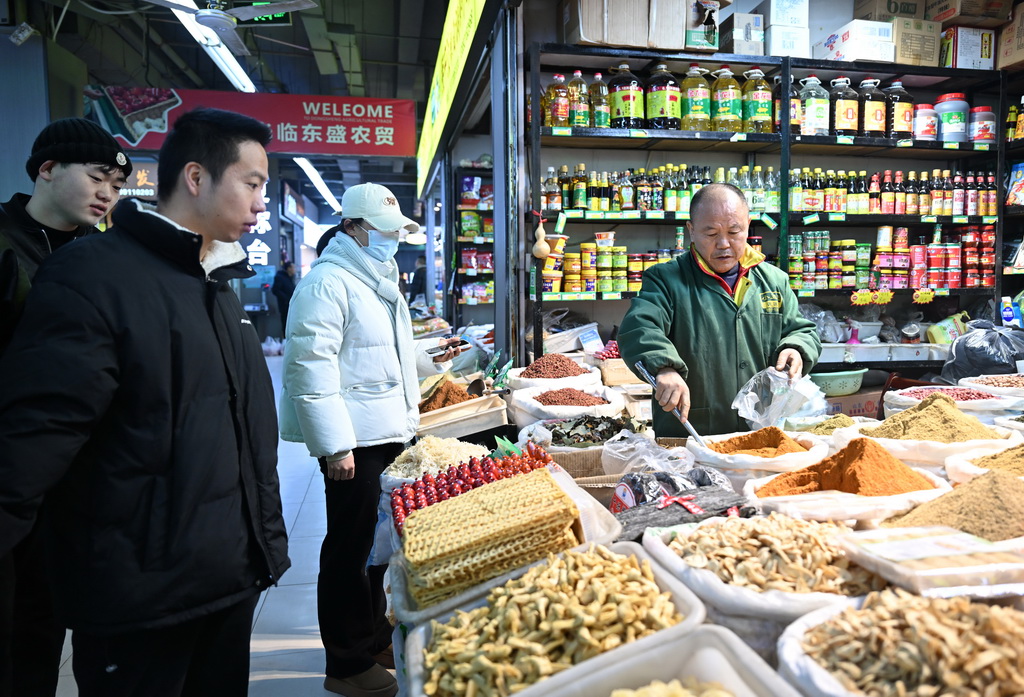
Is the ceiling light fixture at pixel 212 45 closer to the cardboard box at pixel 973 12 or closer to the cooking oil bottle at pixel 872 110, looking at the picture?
the cooking oil bottle at pixel 872 110

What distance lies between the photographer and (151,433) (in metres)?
1.26

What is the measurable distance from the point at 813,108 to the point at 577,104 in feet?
5.23

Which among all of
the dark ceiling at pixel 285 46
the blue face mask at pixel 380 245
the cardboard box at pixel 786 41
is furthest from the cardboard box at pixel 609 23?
the dark ceiling at pixel 285 46

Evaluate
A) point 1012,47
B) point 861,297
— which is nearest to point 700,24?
point 861,297

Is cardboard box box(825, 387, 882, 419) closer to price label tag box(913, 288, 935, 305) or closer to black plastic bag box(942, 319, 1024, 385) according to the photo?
black plastic bag box(942, 319, 1024, 385)

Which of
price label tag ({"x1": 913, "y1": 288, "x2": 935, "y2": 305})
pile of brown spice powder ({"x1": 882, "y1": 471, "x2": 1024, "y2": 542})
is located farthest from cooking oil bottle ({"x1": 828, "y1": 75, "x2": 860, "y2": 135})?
pile of brown spice powder ({"x1": 882, "y1": 471, "x2": 1024, "y2": 542})

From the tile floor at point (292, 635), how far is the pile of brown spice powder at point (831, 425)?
199 centimetres

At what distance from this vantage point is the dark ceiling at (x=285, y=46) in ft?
26.4

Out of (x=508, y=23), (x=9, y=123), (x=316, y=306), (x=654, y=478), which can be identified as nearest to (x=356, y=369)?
(x=316, y=306)

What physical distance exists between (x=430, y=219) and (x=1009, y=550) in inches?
409

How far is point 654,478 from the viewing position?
1543mm

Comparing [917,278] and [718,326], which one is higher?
[917,278]

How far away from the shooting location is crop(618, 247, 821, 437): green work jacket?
8.52 feet

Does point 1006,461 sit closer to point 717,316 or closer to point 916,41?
point 717,316
